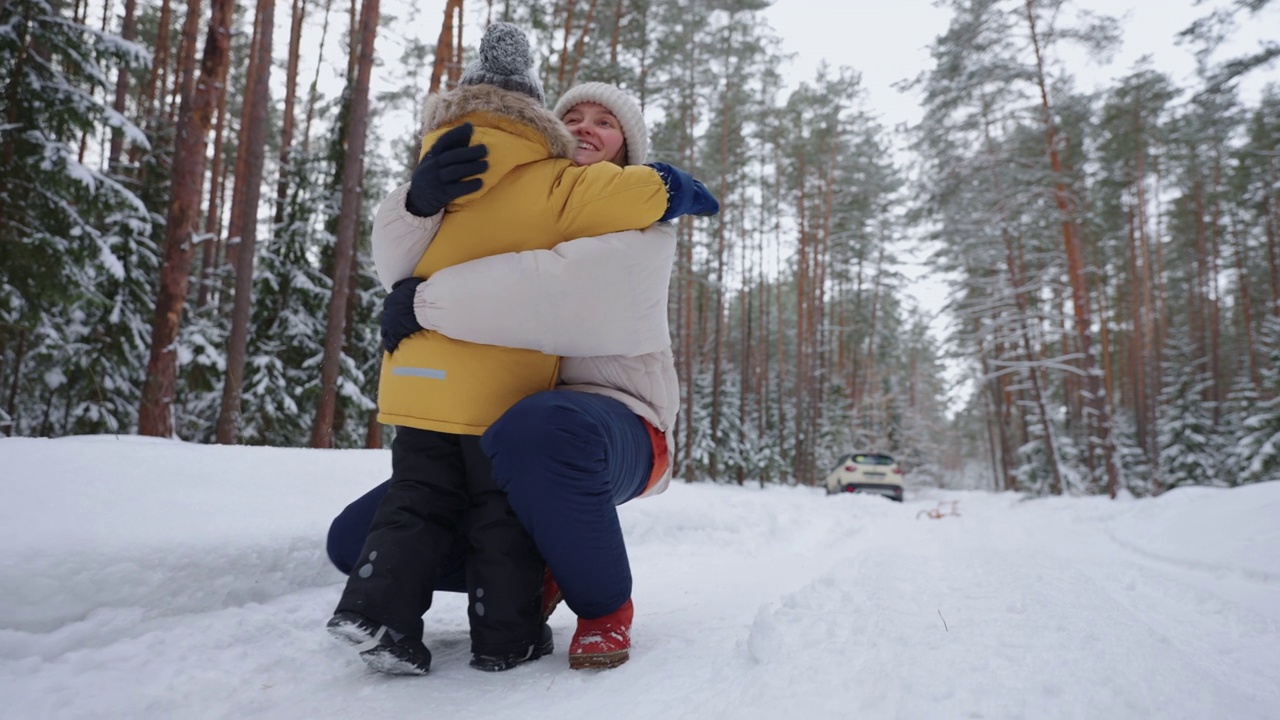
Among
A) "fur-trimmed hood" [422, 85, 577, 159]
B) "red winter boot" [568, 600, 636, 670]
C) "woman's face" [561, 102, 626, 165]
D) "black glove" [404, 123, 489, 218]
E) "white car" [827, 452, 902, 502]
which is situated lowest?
"white car" [827, 452, 902, 502]

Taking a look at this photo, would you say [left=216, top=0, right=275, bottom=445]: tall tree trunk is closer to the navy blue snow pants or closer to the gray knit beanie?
the gray knit beanie

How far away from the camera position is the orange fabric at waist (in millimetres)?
1920

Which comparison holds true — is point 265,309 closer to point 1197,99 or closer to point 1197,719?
point 1197,719

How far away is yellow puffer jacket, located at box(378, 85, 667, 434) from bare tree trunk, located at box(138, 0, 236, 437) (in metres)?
6.46

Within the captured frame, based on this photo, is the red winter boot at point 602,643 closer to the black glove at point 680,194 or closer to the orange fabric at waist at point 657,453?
the orange fabric at waist at point 657,453

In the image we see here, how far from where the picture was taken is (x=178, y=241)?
6625mm

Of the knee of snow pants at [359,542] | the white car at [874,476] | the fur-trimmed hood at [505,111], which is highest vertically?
the fur-trimmed hood at [505,111]

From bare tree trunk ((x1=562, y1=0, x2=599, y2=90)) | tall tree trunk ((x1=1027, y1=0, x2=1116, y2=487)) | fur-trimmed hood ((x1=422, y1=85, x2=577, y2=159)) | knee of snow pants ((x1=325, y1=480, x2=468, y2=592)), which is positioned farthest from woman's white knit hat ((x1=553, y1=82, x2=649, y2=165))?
bare tree trunk ((x1=562, y1=0, x2=599, y2=90))

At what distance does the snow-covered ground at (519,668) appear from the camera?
118cm

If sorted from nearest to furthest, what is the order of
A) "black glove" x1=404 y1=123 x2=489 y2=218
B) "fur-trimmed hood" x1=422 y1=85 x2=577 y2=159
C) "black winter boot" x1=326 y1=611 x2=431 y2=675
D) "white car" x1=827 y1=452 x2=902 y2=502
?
1. "black winter boot" x1=326 y1=611 x2=431 y2=675
2. "black glove" x1=404 y1=123 x2=489 y2=218
3. "fur-trimmed hood" x1=422 y1=85 x2=577 y2=159
4. "white car" x1=827 y1=452 x2=902 y2=502

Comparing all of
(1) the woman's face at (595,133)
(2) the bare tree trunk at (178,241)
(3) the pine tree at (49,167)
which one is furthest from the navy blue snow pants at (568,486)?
(2) the bare tree trunk at (178,241)

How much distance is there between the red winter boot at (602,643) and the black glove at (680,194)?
1067 mm

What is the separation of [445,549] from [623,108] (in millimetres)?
1547

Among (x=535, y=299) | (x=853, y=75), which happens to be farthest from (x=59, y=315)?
(x=853, y=75)
